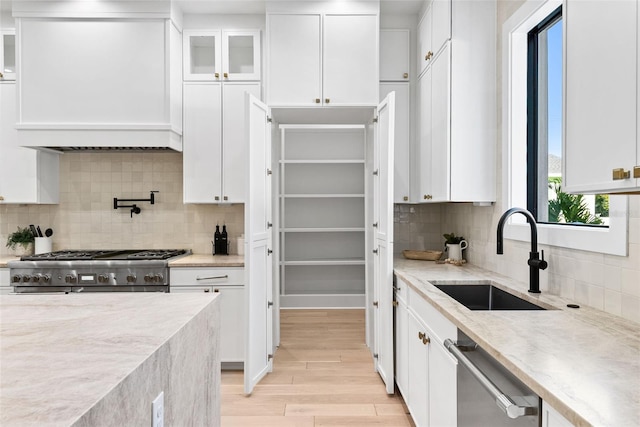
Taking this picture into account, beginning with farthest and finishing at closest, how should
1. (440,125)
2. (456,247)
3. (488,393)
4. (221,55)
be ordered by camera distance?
(221,55)
(456,247)
(440,125)
(488,393)

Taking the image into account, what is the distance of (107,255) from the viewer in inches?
135

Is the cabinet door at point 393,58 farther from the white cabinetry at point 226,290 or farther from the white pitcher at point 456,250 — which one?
the white cabinetry at point 226,290

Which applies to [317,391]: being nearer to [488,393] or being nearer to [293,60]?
[488,393]

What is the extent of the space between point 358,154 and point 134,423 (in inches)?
178

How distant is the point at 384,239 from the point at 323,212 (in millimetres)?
2213

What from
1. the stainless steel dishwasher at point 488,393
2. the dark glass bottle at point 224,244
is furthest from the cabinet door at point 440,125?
the dark glass bottle at point 224,244

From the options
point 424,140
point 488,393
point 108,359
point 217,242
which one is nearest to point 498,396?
point 488,393

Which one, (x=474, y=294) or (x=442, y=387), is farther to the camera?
(x=474, y=294)

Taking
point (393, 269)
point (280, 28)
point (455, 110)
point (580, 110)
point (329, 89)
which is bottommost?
point (393, 269)

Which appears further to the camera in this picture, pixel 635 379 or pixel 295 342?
pixel 295 342

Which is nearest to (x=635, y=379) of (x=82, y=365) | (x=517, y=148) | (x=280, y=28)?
(x=82, y=365)

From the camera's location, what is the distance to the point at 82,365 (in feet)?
2.54

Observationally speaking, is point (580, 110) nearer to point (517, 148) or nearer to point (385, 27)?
point (517, 148)

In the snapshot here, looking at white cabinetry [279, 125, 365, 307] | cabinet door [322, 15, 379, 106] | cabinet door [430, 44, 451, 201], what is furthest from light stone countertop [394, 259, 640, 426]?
white cabinetry [279, 125, 365, 307]
